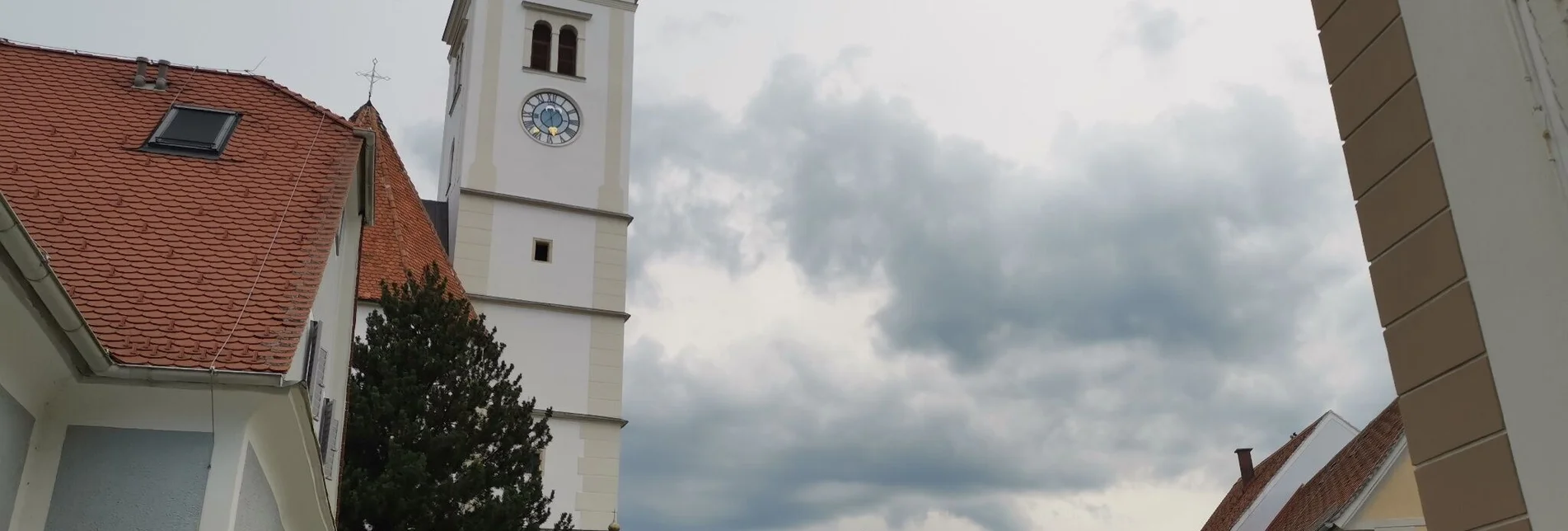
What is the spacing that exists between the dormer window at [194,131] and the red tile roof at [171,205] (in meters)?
0.09

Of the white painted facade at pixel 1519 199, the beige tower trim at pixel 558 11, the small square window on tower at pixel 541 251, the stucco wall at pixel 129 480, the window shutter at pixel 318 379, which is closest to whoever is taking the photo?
the white painted facade at pixel 1519 199

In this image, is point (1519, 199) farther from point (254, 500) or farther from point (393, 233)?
point (393, 233)

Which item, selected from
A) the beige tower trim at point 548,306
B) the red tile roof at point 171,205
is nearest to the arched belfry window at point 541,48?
the beige tower trim at point 548,306

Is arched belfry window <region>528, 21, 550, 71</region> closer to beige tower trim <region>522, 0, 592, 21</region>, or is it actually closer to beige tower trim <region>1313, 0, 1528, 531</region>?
beige tower trim <region>522, 0, 592, 21</region>

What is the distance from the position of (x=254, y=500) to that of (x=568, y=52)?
22.2 m

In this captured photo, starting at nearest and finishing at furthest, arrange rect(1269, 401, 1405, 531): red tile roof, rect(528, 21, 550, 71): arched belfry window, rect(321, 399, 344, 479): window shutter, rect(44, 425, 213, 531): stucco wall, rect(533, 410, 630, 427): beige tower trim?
rect(44, 425, 213, 531): stucco wall, rect(321, 399, 344, 479): window shutter, rect(1269, 401, 1405, 531): red tile roof, rect(533, 410, 630, 427): beige tower trim, rect(528, 21, 550, 71): arched belfry window

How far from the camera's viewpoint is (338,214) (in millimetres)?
8727

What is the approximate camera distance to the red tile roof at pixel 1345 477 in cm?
Answer: 1641

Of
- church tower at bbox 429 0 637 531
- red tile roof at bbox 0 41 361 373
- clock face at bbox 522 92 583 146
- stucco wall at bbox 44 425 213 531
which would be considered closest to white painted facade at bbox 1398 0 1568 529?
red tile roof at bbox 0 41 361 373

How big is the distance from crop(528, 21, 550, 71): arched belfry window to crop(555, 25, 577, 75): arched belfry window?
26 cm

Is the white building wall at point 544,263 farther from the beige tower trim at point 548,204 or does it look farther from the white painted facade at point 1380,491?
the white painted facade at point 1380,491

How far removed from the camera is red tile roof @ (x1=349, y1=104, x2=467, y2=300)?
70.9ft

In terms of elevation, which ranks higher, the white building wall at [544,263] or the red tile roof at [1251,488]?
→ the white building wall at [544,263]

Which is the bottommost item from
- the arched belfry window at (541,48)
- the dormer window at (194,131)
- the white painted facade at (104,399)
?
the white painted facade at (104,399)
